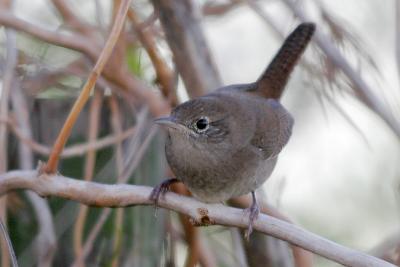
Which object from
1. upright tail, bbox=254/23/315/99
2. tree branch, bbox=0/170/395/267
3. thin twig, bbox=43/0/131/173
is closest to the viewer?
thin twig, bbox=43/0/131/173

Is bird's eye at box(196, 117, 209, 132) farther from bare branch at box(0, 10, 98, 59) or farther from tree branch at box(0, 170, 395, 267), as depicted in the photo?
tree branch at box(0, 170, 395, 267)

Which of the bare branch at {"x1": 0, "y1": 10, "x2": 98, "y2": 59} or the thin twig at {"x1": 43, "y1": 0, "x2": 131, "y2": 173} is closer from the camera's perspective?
the thin twig at {"x1": 43, "y1": 0, "x2": 131, "y2": 173}

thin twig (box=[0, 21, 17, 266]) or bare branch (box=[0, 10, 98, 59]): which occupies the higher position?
bare branch (box=[0, 10, 98, 59])

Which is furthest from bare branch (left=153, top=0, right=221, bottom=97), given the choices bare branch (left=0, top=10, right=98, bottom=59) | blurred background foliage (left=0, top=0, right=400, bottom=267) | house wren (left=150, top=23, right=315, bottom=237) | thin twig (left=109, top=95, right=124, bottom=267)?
bare branch (left=0, top=10, right=98, bottom=59)

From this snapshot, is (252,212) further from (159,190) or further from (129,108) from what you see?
(129,108)

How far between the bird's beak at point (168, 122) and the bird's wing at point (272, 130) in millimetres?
383

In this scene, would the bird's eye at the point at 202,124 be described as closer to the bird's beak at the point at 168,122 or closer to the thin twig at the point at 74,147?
the bird's beak at the point at 168,122

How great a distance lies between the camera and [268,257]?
3.08 meters

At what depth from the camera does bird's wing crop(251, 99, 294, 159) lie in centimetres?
309

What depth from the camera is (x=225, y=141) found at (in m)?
2.96

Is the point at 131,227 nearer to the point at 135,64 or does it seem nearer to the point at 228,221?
the point at 135,64

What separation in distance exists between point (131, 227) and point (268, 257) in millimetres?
521

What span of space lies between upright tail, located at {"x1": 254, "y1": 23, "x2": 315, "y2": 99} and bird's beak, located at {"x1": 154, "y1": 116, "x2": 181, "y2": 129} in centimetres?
69

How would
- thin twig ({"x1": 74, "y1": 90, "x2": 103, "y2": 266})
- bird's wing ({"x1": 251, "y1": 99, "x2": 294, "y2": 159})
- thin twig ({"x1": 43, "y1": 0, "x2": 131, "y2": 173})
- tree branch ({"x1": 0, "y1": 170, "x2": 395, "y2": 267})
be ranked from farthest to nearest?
1. bird's wing ({"x1": 251, "y1": 99, "x2": 294, "y2": 159})
2. thin twig ({"x1": 74, "y1": 90, "x2": 103, "y2": 266})
3. tree branch ({"x1": 0, "y1": 170, "x2": 395, "y2": 267})
4. thin twig ({"x1": 43, "y1": 0, "x2": 131, "y2": 173})
